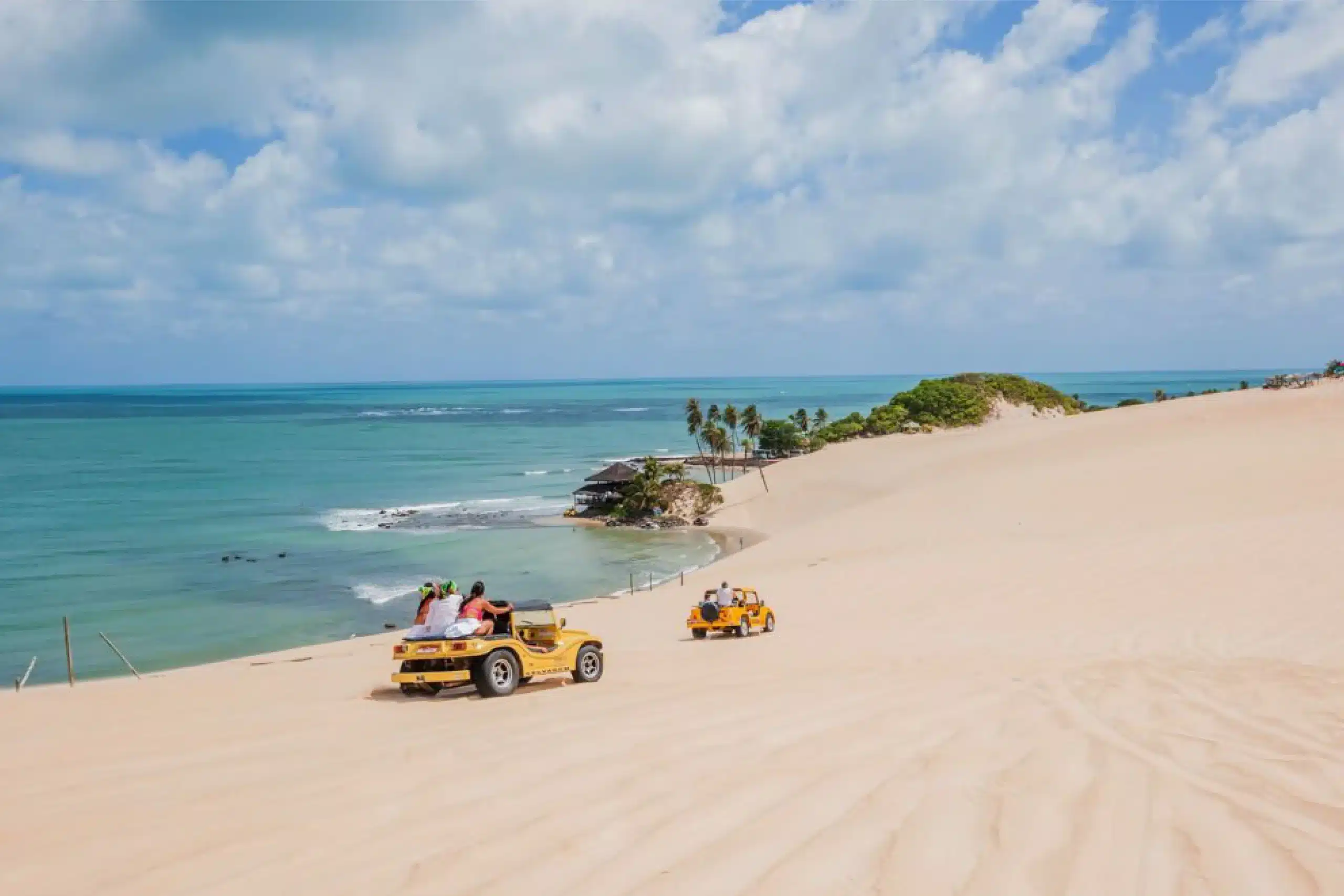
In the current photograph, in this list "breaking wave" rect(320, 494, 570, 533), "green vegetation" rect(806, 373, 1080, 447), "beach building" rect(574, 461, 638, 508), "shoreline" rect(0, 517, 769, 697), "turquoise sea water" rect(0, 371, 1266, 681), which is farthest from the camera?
"green vegetation" rect(806, 373, 1080, 447)

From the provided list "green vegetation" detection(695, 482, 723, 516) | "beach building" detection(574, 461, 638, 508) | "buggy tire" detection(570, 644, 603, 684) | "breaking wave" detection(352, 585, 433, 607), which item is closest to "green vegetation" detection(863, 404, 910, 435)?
"green vegetation" detection(695, 482, 723, 516)

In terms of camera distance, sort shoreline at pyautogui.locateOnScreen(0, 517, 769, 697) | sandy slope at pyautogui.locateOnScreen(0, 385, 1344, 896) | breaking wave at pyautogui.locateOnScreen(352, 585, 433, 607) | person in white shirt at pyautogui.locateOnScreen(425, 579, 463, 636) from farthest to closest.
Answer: breaking wave at pyautogui.locateOnScreen(352, 585, 433, 607) → shoreline at pyautogui.locateOnScreen(0, 517, 769, 697) → person in white shirt at pyautogui.locateOnScreen(425, 579, 463, 636) → sandy slope at pyautogui.locateOnScreen(0, 385, 1344, 896)

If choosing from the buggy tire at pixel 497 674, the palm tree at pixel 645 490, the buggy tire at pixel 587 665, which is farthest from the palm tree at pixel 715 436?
the buggy tire at pixel 497 674

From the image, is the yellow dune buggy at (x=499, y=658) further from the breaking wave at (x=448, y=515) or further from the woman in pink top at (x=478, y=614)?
the breaking wave at (x=448, y=515)

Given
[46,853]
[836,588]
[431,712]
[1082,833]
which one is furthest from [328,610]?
[1082,833]

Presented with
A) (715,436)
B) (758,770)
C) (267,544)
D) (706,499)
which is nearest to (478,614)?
(758,770)

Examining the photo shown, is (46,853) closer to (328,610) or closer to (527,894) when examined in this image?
(527,894)

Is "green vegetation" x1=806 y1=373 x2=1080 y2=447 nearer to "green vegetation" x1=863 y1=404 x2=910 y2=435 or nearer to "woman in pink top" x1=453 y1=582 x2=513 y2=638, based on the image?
"green vegetation" x1=863 y1=404 x2=910 y2=435
